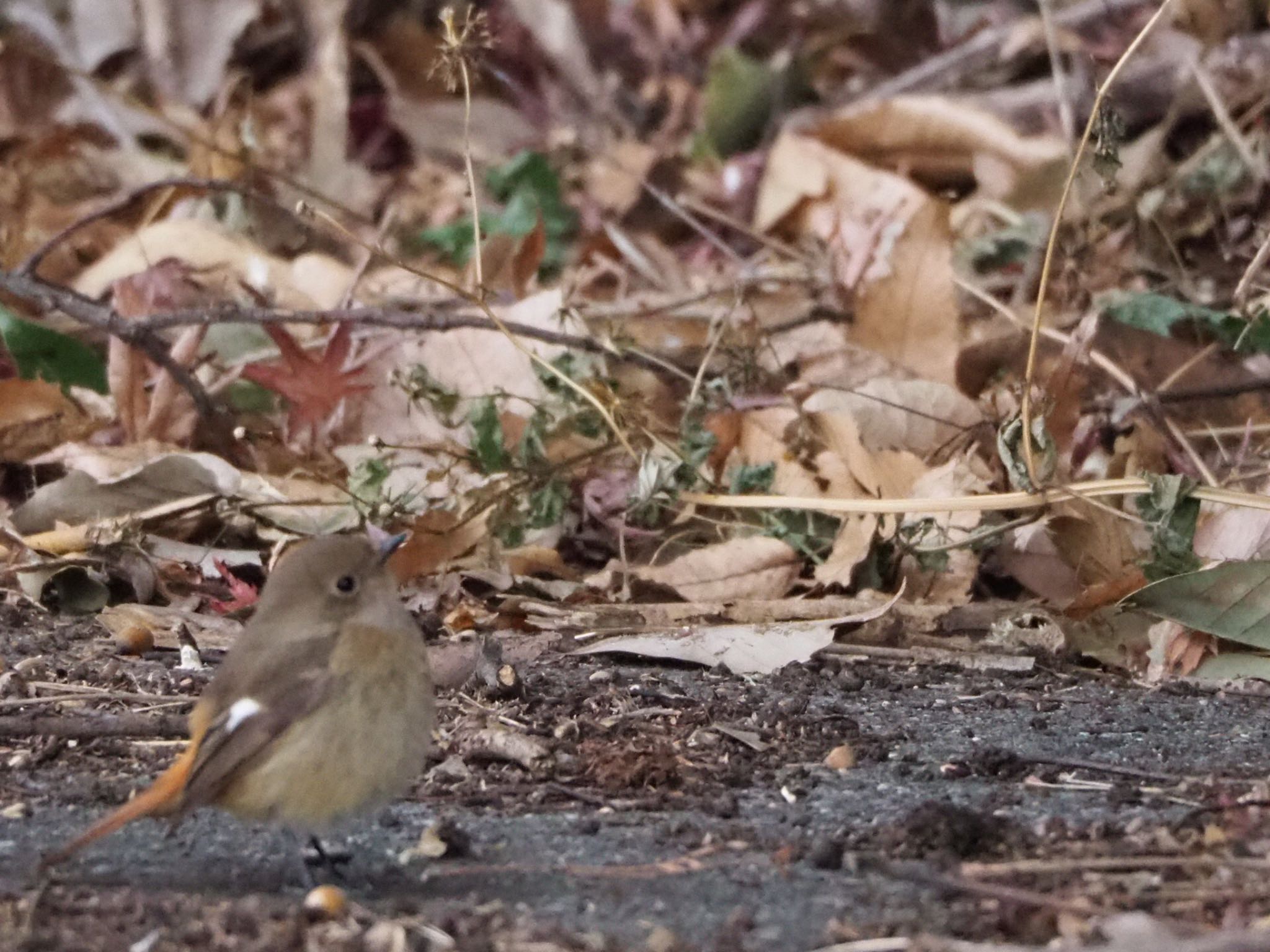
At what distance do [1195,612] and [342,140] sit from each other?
574cm

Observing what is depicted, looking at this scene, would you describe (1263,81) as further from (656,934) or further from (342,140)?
(656,934)

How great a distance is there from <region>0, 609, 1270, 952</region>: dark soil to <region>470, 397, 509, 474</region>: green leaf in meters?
0.82

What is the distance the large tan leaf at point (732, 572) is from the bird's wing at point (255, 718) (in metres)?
1.60

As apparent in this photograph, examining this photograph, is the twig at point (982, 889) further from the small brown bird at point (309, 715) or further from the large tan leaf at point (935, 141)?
the large tan leaf at point (935, 141)

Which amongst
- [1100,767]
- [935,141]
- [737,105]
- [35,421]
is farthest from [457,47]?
[737,105]

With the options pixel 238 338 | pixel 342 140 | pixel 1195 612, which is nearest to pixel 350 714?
pixel 1195 612

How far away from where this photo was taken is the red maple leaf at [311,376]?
15.9 ft

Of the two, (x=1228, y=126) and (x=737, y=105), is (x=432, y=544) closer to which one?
(x=1228, y=126)

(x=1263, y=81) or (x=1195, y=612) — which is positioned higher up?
(x=1263, y=81)

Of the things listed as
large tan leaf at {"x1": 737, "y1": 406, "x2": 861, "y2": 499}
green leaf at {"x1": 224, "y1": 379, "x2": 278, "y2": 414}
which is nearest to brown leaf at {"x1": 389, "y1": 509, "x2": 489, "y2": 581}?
large tan leaf at {"x1": 737, "y1": 406, "x2": 861, "y2": 499}

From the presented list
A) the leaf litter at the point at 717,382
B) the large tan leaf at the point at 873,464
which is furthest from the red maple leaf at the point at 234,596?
the large tan leaf at the point at 873,464

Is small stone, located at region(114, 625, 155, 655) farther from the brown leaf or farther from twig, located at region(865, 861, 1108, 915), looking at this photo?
twig, located at region(865, 861, 1108, 915)

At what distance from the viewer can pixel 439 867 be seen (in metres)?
2.78

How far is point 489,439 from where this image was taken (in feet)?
15.1
